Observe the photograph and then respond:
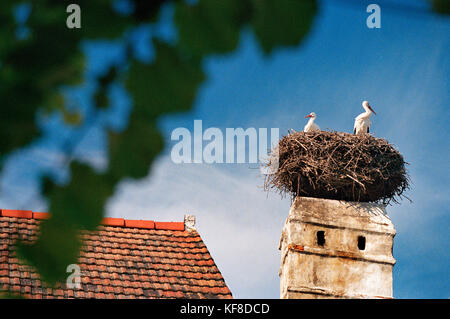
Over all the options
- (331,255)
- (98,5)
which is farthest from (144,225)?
(98,5)

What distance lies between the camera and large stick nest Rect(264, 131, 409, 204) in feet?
28.0

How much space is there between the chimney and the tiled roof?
0.16ft

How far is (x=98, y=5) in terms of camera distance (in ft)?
2.73

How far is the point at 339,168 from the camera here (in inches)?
340

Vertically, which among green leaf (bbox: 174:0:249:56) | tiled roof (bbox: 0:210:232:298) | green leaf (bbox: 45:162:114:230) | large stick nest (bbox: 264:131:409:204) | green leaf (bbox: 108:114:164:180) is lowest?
green leaf (bbox: 45:162:114:230)

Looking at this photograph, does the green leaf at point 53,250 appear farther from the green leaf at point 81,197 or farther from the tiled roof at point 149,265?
the tiled roof at point 149,265

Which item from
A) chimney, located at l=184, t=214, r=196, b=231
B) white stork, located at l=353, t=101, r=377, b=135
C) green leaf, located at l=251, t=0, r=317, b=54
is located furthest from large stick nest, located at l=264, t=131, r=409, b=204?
green leaf, located at l=251, t=0, r=317, b=54

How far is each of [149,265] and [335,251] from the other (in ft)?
7.39

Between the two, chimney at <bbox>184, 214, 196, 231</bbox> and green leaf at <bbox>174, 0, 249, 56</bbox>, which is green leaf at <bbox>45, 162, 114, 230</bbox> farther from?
chimney at <bbox>184, 214, 196, 231</bbox>

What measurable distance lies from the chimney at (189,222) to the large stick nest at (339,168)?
149 centimetres

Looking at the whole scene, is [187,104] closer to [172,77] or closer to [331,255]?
[172,77]

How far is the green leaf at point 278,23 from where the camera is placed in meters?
0.83

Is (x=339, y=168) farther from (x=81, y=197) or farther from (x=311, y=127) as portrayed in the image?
(x=81, y=197)

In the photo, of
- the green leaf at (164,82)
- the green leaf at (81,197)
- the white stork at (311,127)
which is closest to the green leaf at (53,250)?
the green leaf at (81,197)
